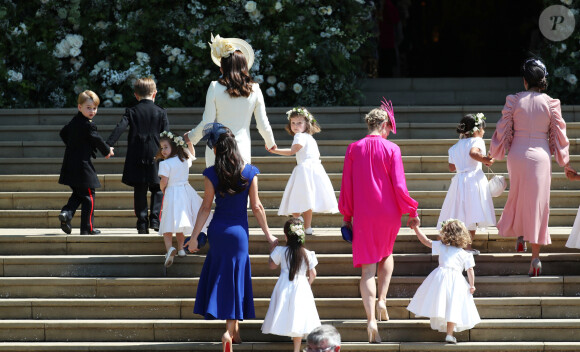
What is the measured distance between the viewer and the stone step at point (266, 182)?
11133mm

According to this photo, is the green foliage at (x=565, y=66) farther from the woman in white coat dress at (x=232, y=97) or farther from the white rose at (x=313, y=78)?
the woman in white coat dress at (x=232, y=97)

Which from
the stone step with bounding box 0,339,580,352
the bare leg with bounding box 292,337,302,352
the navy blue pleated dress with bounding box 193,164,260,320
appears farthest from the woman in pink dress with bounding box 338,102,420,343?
the navy blue pleated dress with bounding box 193,164,260,320

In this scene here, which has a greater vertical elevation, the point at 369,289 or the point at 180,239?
the point at 180,239

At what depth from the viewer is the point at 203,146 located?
12203 mm

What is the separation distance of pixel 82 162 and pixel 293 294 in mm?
2936

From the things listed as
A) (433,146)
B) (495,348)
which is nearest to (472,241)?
(495,348)

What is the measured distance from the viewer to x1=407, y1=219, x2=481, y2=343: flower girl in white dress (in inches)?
328

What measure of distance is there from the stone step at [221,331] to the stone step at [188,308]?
11cm

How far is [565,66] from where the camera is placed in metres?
13.8

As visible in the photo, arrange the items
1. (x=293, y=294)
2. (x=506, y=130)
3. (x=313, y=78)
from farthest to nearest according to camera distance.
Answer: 1. (x=313, y=78)
2. (x=506, y=130)
3. (x=293, y=294)

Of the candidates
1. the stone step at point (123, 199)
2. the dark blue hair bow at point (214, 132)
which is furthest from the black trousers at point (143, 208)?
the dark blue hair bow at point (214, 132)

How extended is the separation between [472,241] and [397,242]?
699mm

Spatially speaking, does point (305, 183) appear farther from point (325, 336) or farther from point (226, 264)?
point (325, 336)

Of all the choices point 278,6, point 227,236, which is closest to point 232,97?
point 227,236
